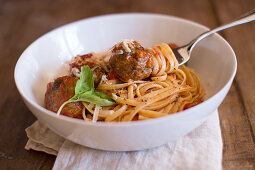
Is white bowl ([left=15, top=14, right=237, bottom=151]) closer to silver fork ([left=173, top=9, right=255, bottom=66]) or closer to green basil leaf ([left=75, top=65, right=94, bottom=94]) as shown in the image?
silver fork ([left=173, top=9, right=255, bottom=66])

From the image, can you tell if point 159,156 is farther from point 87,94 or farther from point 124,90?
point 87,94

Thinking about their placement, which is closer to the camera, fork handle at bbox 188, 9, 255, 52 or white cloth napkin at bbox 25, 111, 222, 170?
white cloth napkin at bbox 25, 111, 222, 170

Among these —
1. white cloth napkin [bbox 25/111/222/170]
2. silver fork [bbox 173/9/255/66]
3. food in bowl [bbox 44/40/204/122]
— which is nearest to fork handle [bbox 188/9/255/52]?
silver fork [bbox 173/9/255/66]

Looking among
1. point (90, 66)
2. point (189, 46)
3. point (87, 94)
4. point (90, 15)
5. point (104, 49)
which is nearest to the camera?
point (87, 94)

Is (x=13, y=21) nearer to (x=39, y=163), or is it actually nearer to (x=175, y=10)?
(x=175, y=10)

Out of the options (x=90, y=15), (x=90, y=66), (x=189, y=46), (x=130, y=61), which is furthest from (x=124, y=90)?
(x=90, y=15)

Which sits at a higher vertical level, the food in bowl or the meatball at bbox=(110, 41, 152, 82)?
the meatball at bbox=(110, 41, 152, 82)

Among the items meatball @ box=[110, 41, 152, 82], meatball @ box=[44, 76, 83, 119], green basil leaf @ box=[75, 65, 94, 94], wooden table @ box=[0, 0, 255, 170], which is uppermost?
meatball @ box=[110, 41, 152, 82]
